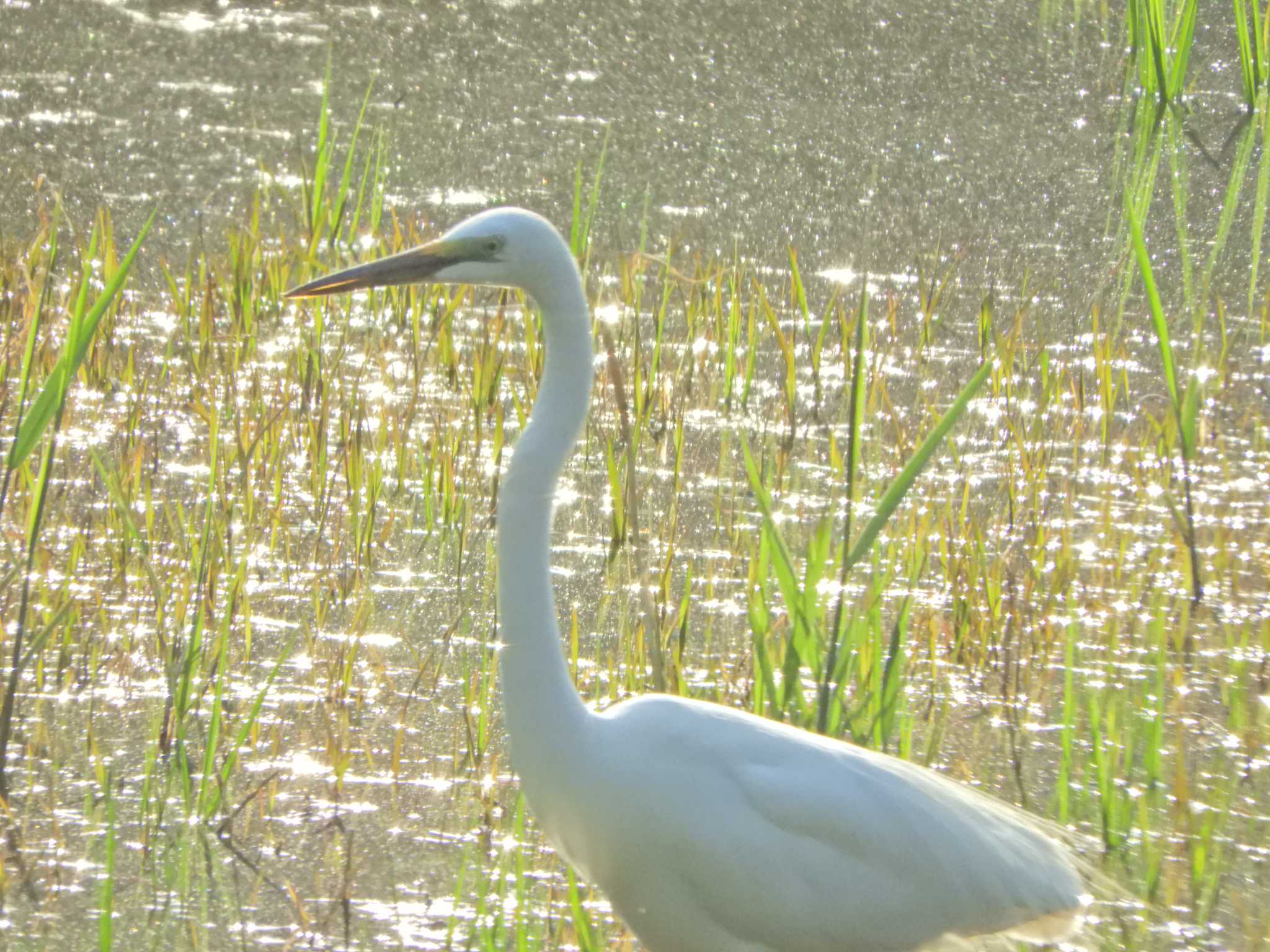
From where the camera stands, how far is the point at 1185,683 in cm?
372

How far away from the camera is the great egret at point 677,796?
245cm

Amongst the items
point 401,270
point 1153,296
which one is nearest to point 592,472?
point 1153,296

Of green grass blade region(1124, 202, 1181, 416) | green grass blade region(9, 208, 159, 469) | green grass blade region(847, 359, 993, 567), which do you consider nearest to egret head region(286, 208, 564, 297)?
green grass blade region(9, 208, 159, 469)

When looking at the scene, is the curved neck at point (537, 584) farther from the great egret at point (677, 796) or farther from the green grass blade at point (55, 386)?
the green grass blade at point (55, 386)

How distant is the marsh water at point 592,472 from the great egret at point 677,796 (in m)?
0.22

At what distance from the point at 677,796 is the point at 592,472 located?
226 cm

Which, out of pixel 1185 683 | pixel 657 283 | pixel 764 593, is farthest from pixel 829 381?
pixel 764 593

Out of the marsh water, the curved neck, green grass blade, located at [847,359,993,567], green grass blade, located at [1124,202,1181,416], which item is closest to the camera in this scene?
the curved neck

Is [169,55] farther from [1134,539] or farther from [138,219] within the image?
[1134,539]

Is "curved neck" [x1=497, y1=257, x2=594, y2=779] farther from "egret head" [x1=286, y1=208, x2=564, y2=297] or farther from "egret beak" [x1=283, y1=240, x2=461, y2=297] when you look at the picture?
"egret beak" [x1=283, y1=240, x2=461, y2=297]

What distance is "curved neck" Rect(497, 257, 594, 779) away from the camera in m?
2.43

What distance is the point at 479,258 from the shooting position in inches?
99.7

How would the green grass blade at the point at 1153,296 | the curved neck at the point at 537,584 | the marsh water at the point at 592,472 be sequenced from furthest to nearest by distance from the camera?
the green grass blade at the point at 1153,296
the marsh water at the point at 592,472
the curved neck at the point at 537,584

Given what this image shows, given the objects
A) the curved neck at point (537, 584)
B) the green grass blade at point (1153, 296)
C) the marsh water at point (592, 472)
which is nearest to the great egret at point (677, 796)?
the curved neck at point (537, 584)
